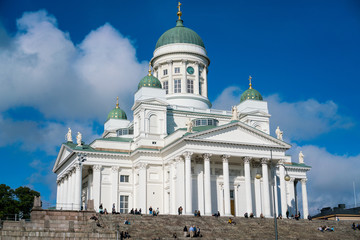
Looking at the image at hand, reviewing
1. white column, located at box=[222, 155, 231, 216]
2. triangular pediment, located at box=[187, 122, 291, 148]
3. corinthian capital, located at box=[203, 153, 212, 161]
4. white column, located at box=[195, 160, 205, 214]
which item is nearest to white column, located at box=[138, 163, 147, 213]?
A: white column, located at box=[195, 160, 205, 214]

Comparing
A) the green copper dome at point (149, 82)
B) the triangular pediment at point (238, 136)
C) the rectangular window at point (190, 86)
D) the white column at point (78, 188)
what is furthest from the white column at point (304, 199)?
the white column at point (78, 188)

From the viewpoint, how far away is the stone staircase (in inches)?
1443

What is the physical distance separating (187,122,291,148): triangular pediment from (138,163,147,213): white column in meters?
8.56

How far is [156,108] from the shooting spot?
61.7 m

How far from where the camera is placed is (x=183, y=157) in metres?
54.4

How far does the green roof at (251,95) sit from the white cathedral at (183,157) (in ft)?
0.51

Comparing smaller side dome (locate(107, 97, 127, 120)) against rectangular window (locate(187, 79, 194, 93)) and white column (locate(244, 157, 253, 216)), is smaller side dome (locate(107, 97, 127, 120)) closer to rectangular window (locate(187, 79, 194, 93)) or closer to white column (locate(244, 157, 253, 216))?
rectangular window (locate(187, 79, 194, 93))

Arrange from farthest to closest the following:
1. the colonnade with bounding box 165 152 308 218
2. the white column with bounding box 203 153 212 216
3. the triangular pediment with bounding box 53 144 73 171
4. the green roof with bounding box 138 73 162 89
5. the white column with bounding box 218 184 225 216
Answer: the triangular pediment with bounding box 53 144 73 171 → the green roof with bounding box 138 73 162 89 → the white column with bounding box 218 184 225 216 → the colonnade with bounding box 165 152 308 218 → the white column with bounding box 203 153 212 216

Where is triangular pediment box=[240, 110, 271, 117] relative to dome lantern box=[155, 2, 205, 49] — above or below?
below

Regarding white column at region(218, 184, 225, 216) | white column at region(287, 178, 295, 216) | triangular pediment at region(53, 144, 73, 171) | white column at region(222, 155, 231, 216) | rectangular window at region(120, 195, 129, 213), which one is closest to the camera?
white column at region(222, 155, 231, 216)

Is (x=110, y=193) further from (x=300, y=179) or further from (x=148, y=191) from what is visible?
(x=300, y=179)

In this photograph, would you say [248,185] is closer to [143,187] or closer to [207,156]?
[207,156]

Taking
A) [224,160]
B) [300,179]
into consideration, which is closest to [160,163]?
[224,160]

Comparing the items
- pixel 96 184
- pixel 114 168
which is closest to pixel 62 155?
pixel 114 168
